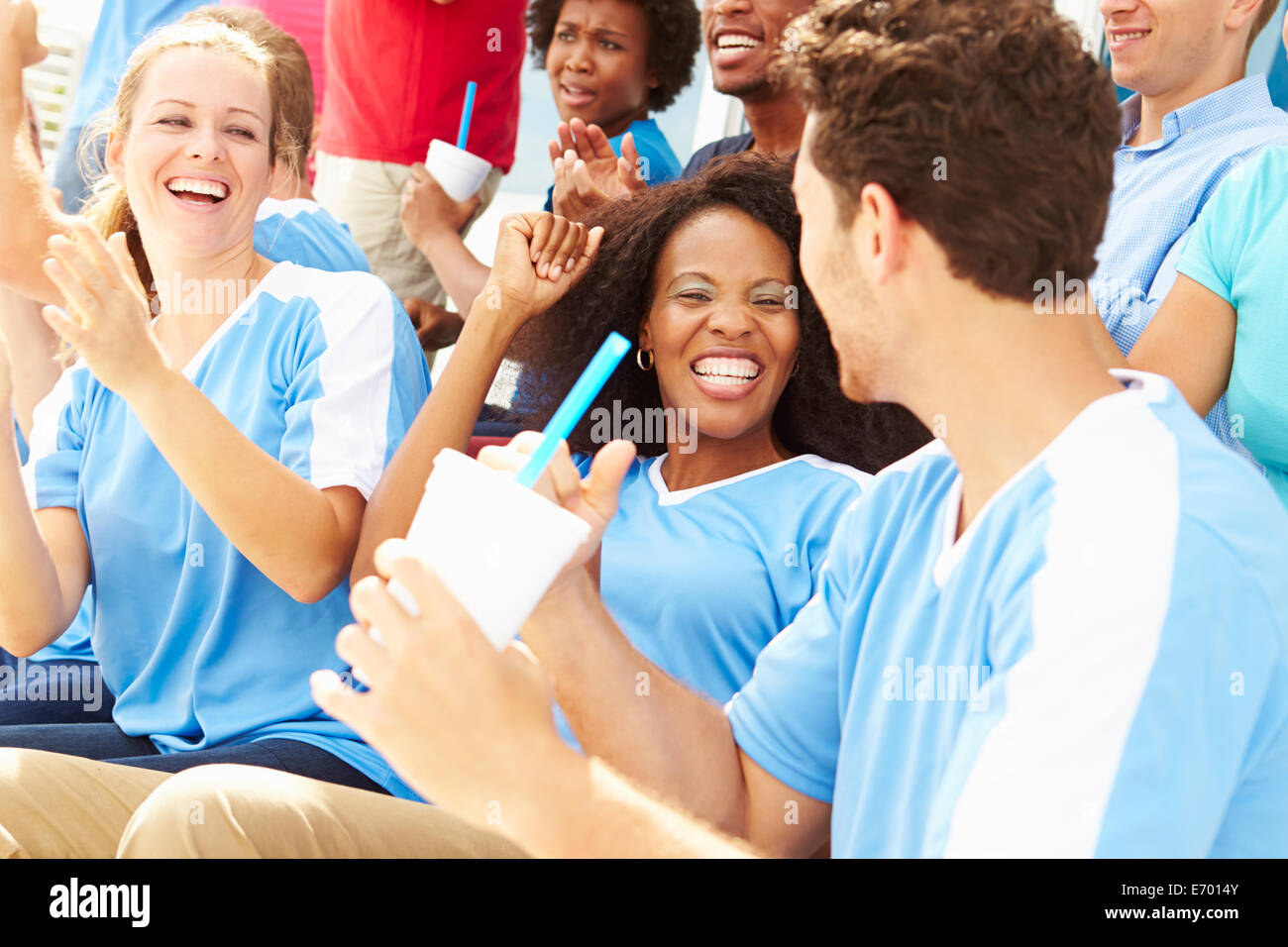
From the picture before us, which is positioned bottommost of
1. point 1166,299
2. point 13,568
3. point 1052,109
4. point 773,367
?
point 13,568

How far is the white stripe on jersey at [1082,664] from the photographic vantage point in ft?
2.32

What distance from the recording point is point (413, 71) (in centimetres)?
249

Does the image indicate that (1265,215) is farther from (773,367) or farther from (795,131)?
(795,131)

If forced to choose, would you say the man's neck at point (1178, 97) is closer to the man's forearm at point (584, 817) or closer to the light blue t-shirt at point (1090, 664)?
the light blue t-shirt at point (1090, 664)

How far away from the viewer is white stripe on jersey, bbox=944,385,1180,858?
706 millimetres

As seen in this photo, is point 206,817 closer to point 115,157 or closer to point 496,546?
point 496,546

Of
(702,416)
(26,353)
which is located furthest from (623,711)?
(26,353)

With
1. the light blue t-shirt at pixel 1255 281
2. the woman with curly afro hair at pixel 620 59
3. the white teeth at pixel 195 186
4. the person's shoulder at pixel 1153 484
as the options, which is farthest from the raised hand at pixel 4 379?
the light blue t-shirt at pixel 1255 281

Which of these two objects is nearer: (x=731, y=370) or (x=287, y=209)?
(x=731, y=370)

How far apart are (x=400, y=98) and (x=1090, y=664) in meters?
2.12

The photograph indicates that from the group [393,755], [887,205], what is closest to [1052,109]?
[887,205]

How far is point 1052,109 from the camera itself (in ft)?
2.86

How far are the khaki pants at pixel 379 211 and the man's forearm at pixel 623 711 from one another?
1.66 metres
